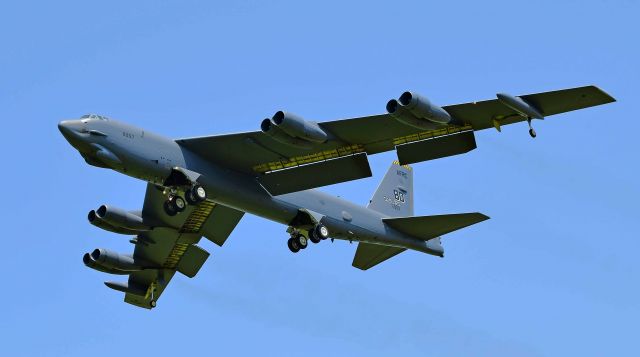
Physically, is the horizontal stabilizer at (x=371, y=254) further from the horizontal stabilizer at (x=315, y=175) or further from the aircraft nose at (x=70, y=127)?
the aircraft nose at (x=70, y=127)

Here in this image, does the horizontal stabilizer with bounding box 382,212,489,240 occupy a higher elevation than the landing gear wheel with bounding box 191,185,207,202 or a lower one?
lower

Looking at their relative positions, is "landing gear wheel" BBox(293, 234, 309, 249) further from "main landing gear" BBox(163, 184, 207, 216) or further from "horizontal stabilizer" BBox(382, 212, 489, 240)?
"main landing gear" BBox(163, 184, 207, 216)

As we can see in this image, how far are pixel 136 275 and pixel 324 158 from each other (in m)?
11.7

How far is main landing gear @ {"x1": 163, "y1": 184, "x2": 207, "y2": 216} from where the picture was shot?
126 ft

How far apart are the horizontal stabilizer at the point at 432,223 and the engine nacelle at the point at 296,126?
8.11m

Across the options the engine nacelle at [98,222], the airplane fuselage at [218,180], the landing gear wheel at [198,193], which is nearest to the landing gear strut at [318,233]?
the airplane fuselage at [218,180]

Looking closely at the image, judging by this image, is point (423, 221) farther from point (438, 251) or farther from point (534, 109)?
point (534, 109)

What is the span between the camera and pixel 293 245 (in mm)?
42531

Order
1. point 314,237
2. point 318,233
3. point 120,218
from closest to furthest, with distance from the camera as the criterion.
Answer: point 318,233
point 314,237
point 120,218

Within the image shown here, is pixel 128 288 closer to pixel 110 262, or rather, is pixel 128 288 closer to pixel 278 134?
pixel 110 262

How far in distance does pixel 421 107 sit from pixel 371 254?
1120 cm

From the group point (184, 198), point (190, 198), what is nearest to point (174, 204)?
point (184, 198)

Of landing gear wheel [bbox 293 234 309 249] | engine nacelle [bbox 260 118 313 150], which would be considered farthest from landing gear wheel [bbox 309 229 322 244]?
engine nacelle [bbox 260 118 313 150]

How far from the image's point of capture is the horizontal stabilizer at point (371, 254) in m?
45.8
